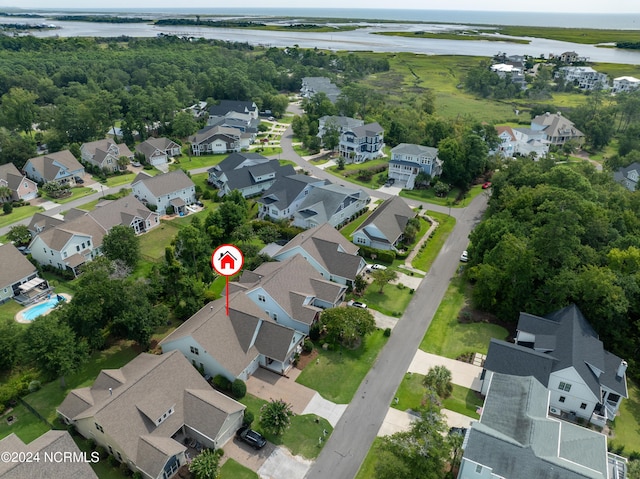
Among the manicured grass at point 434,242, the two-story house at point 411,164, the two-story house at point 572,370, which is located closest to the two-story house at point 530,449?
the two-story house at point 572,370

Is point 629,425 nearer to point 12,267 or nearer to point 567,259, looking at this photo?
point 567,259

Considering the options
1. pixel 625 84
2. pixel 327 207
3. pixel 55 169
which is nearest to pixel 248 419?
pixel 327 207

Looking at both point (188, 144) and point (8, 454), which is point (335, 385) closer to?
point (8, 454)

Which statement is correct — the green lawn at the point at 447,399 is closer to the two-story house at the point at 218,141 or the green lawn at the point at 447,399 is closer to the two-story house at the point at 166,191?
the two-story house at the point at 166,191

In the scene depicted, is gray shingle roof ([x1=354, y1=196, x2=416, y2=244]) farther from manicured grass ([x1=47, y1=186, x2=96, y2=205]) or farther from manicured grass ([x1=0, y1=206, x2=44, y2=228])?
manicured grass ([x1=0, y1=206, x2=44, y2=228])

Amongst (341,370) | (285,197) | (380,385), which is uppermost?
(285,197)
